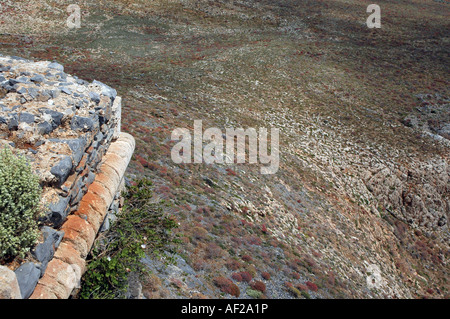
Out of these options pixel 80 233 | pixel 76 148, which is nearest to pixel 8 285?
pixel 80 233

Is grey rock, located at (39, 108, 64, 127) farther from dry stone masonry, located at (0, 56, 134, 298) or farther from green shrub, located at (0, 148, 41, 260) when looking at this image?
green shrub, located at (0, 148, 41, 260)

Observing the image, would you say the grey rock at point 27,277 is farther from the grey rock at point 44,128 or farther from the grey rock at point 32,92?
the grey rock at point 32,92

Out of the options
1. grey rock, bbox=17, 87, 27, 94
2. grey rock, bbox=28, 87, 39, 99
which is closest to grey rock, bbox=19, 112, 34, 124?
grey rock, bbox=28, 87, 39, 99

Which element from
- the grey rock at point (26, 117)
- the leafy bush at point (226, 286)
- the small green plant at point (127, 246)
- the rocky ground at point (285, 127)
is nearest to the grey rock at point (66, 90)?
the grey rock at point (26, 117)

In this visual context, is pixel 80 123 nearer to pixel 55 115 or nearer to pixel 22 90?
pixel 55 115
